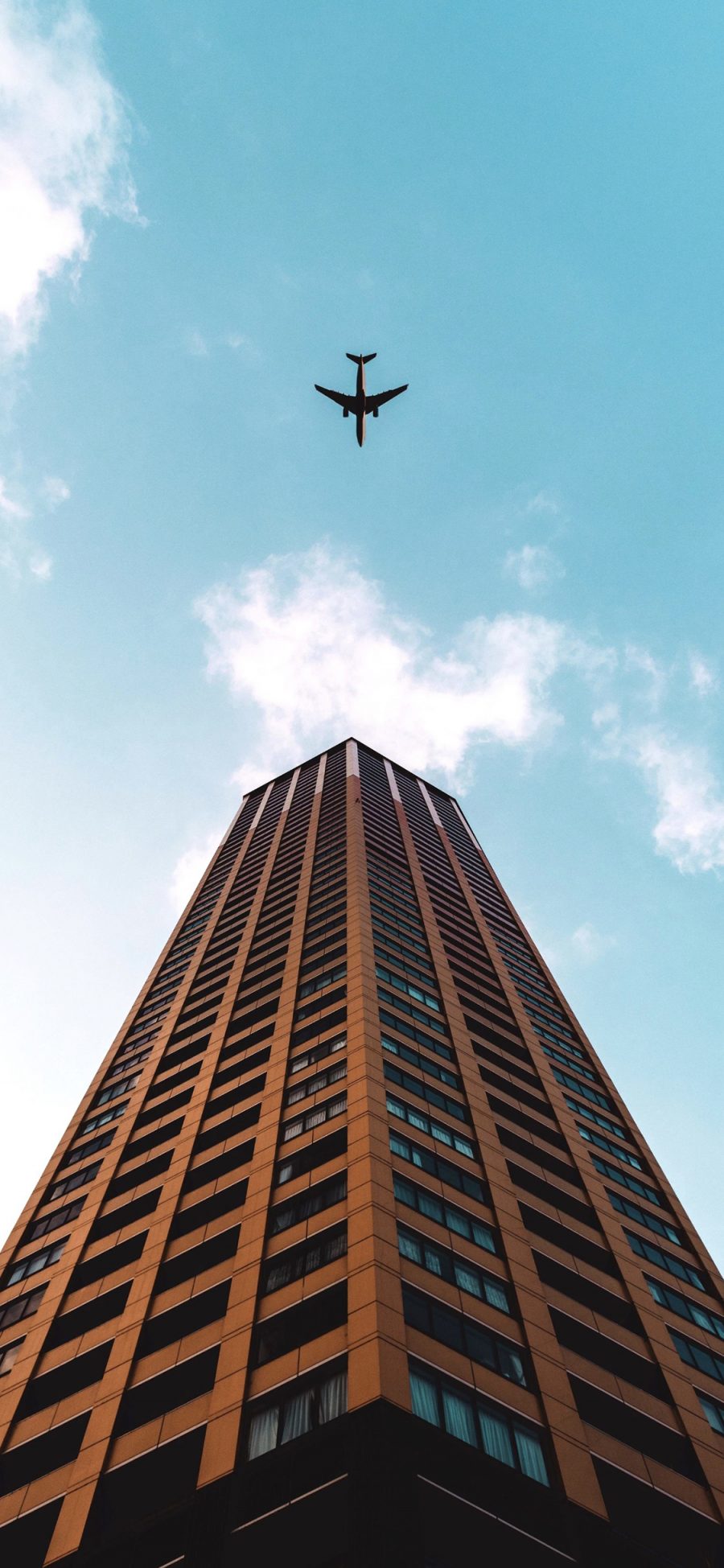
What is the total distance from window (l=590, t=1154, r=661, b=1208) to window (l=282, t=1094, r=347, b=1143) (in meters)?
11.2

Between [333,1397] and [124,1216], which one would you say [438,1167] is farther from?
[124,1216]

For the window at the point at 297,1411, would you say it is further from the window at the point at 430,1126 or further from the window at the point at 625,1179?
the window at the point at 625,1179

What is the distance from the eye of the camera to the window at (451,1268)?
2384 cm

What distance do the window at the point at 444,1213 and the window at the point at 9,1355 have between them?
11892 mm

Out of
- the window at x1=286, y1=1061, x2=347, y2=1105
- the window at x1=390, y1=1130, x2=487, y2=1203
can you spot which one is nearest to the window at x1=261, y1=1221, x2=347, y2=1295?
the window at x1=390, y1=1130, x2=487, y2=1203

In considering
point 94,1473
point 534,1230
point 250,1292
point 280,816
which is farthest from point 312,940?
point 280,816

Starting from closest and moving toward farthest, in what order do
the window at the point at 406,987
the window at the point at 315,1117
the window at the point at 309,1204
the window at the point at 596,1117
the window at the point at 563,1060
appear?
1. the window at the point at 309,1204
2. the window at the point at 315,1117
3. the window at the point at 596,1117
4. the window at the point at 406,987
5. the window at the point at 563,1060

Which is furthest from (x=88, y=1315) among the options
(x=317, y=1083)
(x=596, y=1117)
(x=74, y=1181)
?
(x=596, y=1117)

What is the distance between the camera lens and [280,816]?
8388 cm

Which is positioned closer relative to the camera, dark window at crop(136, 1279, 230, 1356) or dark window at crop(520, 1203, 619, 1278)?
dark window at crop(136, 1279, 230, 1356)

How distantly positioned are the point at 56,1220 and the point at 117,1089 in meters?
9.11

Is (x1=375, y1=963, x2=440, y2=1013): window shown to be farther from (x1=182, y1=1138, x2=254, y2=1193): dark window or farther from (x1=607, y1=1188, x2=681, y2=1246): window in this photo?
(x1=182, y1=1138, x2=254, y2=1193): dark window

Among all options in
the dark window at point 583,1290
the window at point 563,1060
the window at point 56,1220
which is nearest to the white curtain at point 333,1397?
the dark window at point 583,1290

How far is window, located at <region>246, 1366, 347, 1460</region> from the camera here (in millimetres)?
19094
